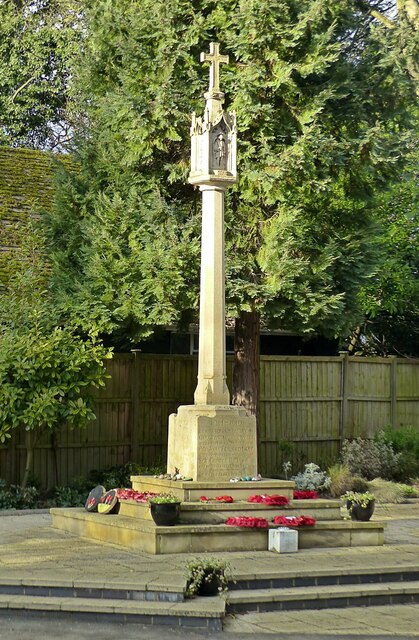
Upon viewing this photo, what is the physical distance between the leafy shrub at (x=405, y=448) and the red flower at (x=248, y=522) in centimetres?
885

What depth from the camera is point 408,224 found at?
28.1 metres

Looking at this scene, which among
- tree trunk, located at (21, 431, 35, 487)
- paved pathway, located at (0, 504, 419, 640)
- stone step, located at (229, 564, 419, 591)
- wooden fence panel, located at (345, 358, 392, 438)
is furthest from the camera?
wooden fence panel, located at (345, 358, 392, 438)

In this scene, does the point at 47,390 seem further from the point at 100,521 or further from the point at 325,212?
the point at 325,212

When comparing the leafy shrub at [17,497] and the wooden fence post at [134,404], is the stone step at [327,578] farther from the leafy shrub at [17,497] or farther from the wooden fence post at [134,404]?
the wooden fence post at [134,404]

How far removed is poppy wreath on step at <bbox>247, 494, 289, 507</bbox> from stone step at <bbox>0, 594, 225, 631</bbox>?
3716 mm

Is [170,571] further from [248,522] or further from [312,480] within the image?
[312,480]

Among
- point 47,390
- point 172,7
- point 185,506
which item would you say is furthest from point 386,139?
point 185,506

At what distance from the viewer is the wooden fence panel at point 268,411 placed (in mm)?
19969

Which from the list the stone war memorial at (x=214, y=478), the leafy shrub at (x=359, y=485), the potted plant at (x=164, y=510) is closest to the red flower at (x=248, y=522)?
the stone war memorial at (x=214, y=478)

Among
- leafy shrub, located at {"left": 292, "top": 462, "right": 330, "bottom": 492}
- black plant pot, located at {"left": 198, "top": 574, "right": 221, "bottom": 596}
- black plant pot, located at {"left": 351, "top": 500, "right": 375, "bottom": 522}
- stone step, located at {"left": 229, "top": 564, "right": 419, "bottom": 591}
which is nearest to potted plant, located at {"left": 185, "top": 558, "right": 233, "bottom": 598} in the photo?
black plant pot, located at {"left": 198, "top": 574, "right": 221, "bottom": 596}

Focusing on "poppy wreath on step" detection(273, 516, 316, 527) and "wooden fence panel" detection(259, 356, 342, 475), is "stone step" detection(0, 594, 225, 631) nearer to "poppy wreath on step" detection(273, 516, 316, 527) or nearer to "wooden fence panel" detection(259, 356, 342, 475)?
"poppy wreath on step" detection(273, 516, 316, 527)

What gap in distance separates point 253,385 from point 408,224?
957cm

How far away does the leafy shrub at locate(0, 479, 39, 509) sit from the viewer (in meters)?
18.3

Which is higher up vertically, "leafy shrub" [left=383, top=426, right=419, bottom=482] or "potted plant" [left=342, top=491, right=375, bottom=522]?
"leafy shrub" [left=383, top=426, right=419, bottom=482]
